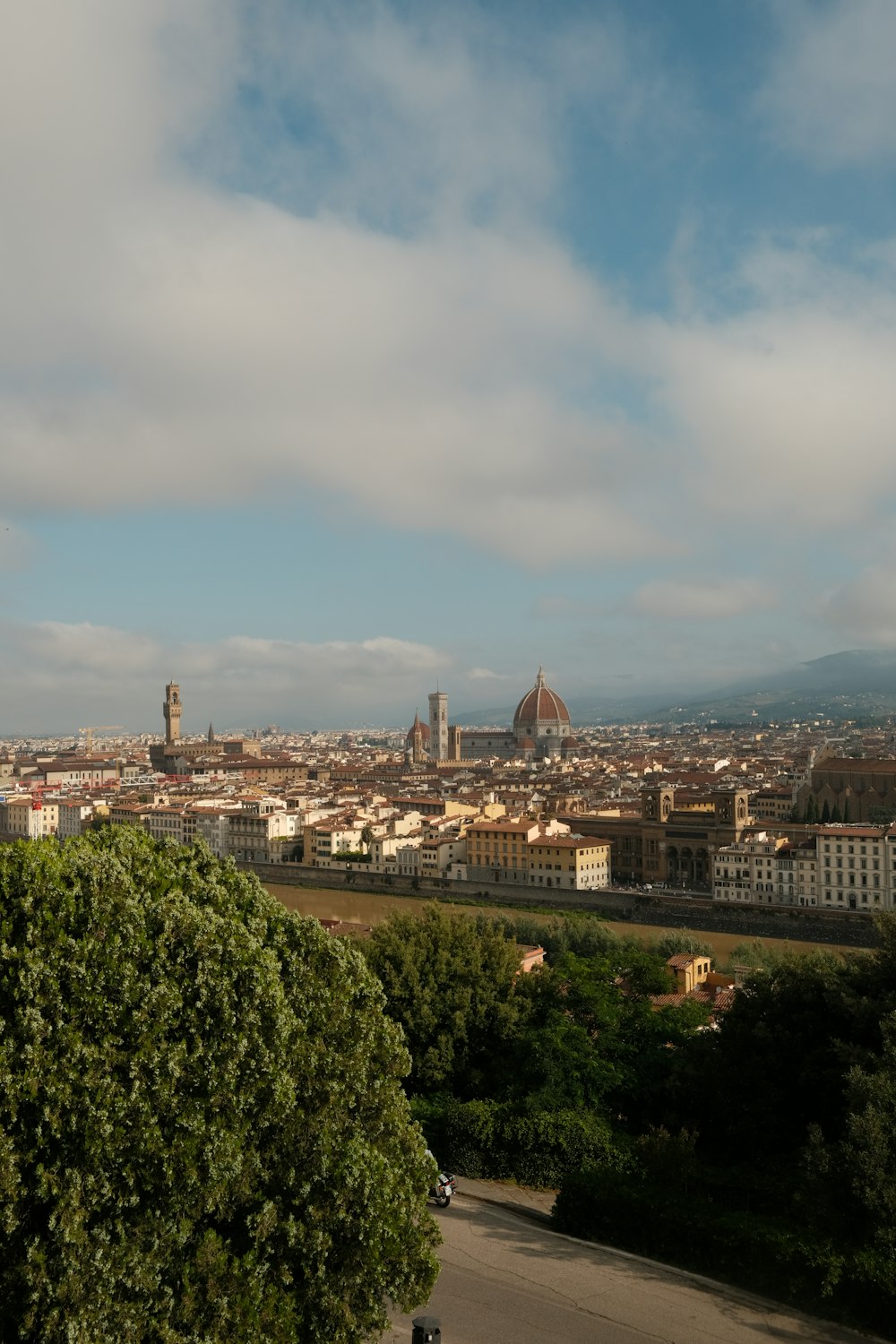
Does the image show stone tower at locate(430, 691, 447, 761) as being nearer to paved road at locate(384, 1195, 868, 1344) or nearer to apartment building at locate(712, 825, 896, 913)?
apartment building at locate(712, 825, 896, 913)

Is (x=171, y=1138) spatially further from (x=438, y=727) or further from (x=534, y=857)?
(x=438, y=727)

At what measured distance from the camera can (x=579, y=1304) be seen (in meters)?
6.47

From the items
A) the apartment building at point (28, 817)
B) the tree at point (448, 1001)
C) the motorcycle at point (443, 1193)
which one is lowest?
the apartment building at point (28, 817)

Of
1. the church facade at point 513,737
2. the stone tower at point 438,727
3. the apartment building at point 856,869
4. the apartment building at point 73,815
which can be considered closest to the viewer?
the apartment building at point 856,869

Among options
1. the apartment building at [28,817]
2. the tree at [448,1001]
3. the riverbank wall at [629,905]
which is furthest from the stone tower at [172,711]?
the tree at [448,1001]

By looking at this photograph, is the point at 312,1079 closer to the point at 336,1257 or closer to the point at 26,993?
the point at 336,1257

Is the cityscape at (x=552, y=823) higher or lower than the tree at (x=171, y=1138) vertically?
lower

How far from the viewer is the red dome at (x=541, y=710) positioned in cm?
9816

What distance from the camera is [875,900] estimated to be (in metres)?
30.4

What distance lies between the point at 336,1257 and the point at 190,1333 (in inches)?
32.4

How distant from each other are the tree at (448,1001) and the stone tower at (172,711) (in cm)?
9445

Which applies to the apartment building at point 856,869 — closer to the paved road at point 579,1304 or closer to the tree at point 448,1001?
the tree at point 448,1001

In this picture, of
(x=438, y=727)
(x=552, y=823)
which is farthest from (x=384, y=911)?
(x=438, y=727)

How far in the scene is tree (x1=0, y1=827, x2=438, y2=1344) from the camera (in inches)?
192
